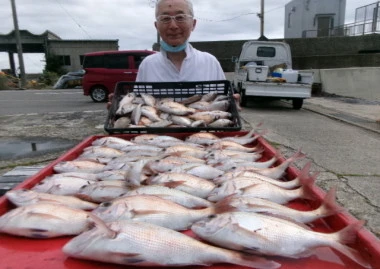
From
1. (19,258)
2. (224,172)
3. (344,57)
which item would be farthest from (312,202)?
(344,57)

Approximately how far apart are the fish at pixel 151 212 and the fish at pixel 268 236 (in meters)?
0.11

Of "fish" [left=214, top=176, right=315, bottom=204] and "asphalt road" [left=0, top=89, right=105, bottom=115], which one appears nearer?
"fish" [left=214, top=176, right=315, bottom=204]

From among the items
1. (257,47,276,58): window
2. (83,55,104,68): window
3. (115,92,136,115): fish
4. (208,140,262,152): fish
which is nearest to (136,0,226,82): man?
(115,92,136,115): fish

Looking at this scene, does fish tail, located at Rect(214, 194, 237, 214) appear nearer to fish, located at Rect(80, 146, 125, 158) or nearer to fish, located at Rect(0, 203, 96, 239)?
fish, located at Rect(0, 203, 96, 239)

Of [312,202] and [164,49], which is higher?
[164,49]

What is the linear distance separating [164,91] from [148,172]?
1915 millimetres

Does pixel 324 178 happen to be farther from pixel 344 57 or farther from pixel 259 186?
pixel 344 57

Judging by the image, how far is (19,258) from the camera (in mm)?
1241

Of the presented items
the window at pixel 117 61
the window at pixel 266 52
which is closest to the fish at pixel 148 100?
the window at pixel 266 52

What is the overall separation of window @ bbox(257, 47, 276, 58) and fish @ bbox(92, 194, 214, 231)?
13.3 m

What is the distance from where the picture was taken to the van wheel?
15.2 metres

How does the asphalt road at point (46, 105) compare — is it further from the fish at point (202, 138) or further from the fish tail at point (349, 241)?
the fish tail at point (349, 241)

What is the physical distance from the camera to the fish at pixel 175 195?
5.31 ft

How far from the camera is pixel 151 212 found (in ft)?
4.67
